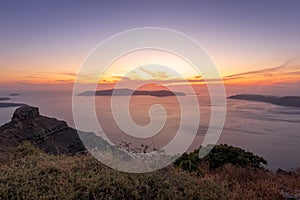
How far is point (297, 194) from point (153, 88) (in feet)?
14.3

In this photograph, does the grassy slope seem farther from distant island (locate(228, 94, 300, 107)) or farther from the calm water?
distant island (locate(228, 94, 300, 107))

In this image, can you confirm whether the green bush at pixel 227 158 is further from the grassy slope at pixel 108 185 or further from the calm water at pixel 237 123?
the grassy slope at pixel 108 185

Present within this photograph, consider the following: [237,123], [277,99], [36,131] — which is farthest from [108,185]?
[277,99]

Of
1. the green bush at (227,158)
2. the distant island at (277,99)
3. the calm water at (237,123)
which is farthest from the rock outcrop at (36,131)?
the distant island at (277,99)

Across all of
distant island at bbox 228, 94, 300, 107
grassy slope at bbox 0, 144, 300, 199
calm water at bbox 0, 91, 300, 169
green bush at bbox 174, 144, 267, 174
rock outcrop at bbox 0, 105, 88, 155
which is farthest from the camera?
distant island at bbox 228, 94, 300, 107

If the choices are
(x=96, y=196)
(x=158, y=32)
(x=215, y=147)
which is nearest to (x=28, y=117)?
(x=215, y=147)

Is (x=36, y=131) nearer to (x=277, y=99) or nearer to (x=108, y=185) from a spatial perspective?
(x=108, y=185)

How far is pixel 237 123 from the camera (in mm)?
22266

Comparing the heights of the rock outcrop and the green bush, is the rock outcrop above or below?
below

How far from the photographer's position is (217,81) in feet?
22.1

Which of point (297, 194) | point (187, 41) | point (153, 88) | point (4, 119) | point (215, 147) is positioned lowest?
point (4, 119)

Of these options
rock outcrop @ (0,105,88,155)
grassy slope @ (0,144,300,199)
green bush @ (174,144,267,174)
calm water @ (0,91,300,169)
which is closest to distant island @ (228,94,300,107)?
calm water @ (0,91,300,169)

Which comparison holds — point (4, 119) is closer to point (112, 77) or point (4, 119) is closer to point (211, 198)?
point (112, 77)

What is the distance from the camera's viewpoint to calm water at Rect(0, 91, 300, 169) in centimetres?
762
